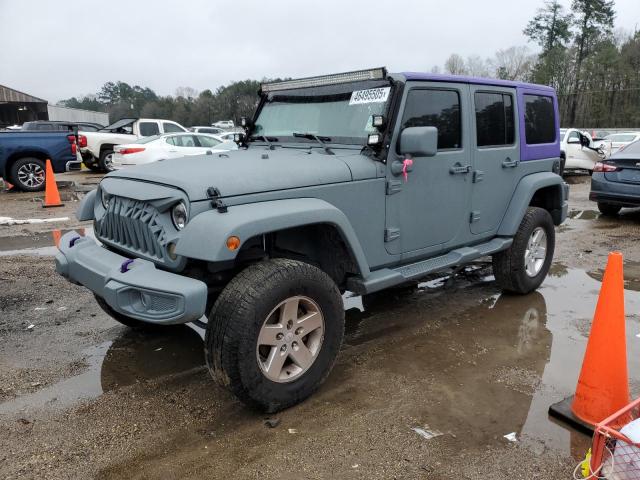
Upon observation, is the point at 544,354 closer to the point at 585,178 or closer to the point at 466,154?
the point at 466,154

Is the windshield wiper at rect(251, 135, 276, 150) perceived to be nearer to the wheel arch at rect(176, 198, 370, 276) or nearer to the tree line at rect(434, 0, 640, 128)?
the wheel arch at rect(176, 198, 370, 276)

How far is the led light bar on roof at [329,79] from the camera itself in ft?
12.2

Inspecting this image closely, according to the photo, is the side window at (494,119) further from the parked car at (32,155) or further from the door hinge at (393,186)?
the parked car at (32,155)

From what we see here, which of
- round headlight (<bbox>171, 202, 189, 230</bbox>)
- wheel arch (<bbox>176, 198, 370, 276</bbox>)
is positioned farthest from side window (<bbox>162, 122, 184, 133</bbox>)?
round headlight (<bbox>171, 202, 189, 230</bbox>)

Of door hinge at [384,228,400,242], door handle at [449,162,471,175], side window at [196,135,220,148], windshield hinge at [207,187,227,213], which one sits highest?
side window at [196,135,220,148]

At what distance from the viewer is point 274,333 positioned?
296cm

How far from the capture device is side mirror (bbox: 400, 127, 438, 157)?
3.45 m

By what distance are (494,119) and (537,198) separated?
1353 millimetres

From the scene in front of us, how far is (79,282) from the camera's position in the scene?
11.0 feet

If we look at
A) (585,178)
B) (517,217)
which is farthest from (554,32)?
(517,217)

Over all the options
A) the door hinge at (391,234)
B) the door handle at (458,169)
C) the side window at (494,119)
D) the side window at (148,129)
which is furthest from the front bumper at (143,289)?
the side window at (148,129)

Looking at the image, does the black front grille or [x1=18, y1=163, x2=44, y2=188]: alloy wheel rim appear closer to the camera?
the black front grille

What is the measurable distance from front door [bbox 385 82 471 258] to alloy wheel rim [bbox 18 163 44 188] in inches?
471

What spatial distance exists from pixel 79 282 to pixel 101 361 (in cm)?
82
